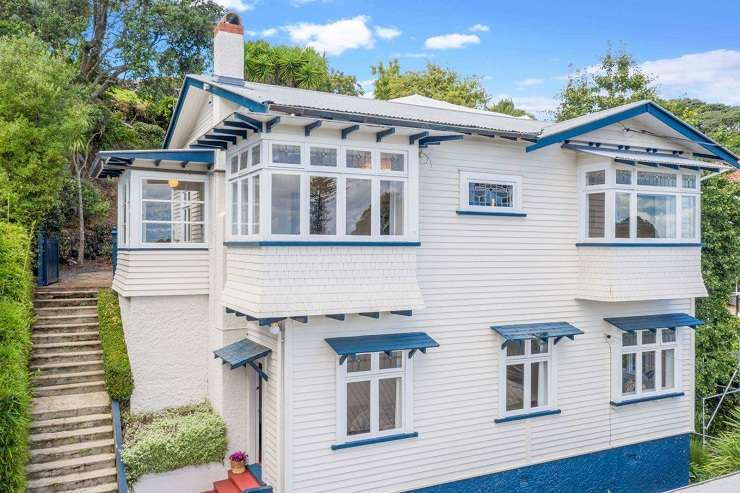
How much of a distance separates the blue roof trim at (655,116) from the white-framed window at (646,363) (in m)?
3.95

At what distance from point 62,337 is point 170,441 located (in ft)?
12.3

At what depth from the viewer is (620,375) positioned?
35.2 ft

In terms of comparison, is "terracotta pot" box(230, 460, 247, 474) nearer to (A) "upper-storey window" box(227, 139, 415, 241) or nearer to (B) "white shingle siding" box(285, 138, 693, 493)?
(B) "white shingle siding" box(285, 138, 693, 493)

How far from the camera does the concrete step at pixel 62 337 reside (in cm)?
1054

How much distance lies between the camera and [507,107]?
143 feet

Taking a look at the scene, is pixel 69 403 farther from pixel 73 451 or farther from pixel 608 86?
pixel 608 86

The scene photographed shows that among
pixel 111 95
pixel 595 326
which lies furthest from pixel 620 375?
pixel 111 95

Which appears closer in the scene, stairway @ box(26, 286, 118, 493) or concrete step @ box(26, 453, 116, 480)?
concrete step @ box(26, 453, 116, 480)

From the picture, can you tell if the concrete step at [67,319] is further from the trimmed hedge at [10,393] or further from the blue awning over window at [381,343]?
the blue awning over window at [381,343]

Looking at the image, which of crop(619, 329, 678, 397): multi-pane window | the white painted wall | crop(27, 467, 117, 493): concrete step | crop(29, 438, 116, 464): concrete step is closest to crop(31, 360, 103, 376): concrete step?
the white painted wall

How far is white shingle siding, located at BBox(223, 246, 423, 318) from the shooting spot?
7.51 meters

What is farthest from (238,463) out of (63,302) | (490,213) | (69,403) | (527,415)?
(490,213)

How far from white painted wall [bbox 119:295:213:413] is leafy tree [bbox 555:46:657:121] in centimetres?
1564

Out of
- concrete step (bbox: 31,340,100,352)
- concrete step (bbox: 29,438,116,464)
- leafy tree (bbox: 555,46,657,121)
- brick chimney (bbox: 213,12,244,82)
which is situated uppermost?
leafy tree (bbox: 555,46,657,121)
